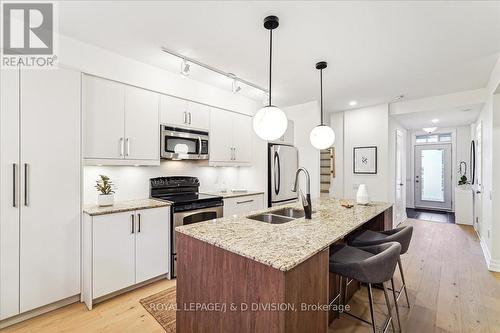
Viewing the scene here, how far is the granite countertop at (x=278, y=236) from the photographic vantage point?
120 cm

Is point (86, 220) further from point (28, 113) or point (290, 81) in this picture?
point (290, 81)

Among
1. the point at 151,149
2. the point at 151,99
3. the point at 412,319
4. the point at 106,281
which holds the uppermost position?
the point at 151,99

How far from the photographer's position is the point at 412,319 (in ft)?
6.87

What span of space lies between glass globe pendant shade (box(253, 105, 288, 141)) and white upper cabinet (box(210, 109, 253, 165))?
1687 millimetres

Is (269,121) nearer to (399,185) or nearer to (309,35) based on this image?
(309,35)

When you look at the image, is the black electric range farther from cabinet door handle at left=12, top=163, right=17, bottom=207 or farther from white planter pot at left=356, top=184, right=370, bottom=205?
white planter pot at left=356, top=184, right=370, bottom=205

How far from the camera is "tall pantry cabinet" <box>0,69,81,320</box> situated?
6.35 ft

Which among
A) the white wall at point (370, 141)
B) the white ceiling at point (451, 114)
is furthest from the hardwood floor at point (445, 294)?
the white ceiling at point (451, 114)

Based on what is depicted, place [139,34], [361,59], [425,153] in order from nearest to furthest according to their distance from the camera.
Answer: [139,34], [361,59], [425,153]

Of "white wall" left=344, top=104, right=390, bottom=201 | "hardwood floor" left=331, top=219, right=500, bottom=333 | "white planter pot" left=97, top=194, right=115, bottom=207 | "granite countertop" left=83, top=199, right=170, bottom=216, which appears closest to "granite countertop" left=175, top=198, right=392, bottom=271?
"hardwood floor" left=331, top=219, right=500, bottom=333

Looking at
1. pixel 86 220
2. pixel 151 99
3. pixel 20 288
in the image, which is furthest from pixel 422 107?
pixel 20 288

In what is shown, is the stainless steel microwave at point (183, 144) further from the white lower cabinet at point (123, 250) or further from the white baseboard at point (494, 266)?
the white baseboard at point (494, 266)

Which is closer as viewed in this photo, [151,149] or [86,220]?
[86,220]

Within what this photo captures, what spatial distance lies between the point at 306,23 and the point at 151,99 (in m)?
1.91
